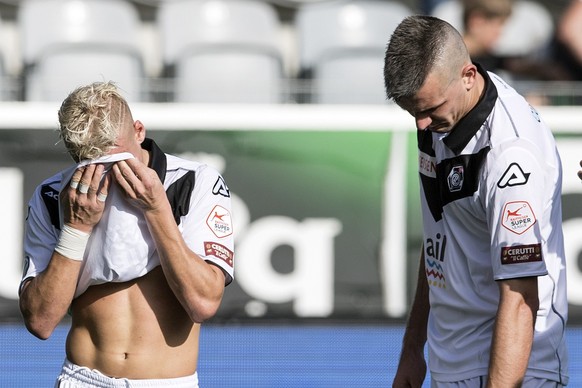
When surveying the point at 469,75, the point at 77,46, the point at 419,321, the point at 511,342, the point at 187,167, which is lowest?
the point at 419,321

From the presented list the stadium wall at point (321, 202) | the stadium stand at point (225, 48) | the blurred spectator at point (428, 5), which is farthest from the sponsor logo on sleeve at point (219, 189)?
the blurred spectator at point (428, 5)

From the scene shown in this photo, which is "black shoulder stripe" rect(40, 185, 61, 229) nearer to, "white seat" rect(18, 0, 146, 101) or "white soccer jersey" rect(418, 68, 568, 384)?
"white soccer jersey" rect(418, 68, 568, 384)

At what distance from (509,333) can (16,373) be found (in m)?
4.44

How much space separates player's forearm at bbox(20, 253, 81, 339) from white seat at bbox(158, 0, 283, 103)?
495 cm

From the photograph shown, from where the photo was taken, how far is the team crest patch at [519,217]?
2605mm

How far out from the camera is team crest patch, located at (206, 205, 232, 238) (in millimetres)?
2975

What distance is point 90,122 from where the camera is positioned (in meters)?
2.77

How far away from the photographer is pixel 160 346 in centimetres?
295

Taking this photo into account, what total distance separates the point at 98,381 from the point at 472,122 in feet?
4.15

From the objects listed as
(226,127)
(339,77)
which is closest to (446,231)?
(226,127)

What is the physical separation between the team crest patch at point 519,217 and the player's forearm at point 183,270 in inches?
32.8

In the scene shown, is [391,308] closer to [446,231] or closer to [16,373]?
[16,373]

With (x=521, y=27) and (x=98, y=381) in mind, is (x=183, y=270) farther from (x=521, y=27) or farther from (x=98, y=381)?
(x=521, y=27)

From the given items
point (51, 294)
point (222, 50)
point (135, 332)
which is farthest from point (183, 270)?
point (222, 50)
